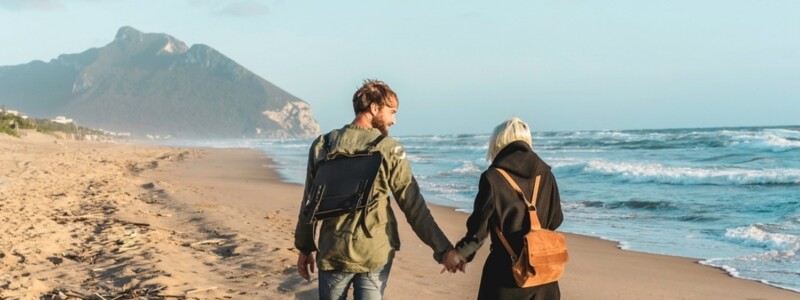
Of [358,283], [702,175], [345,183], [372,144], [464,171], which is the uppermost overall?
[372,144]

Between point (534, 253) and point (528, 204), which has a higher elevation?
point (528, 204)

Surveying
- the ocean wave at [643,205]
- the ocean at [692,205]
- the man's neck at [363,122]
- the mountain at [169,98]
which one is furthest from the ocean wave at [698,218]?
the mountain at [169,98]

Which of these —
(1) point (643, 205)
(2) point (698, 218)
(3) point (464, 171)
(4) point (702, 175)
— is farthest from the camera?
(3) point (464, 171)

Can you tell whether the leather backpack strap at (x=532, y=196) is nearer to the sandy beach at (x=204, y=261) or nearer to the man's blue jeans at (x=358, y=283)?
the man's blue jeans at (x=358, y=283)

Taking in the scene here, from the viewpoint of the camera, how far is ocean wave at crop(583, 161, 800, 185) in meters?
17.9

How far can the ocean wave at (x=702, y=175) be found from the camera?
1792 cm

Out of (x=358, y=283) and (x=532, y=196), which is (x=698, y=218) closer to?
(x=532, y=196)

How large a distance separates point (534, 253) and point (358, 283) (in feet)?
2.37

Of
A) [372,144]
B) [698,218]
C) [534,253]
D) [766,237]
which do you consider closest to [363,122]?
[372,144]

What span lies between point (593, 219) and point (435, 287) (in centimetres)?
668

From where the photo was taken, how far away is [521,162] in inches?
121

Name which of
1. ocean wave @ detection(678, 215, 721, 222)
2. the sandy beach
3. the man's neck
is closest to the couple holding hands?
the man's neck

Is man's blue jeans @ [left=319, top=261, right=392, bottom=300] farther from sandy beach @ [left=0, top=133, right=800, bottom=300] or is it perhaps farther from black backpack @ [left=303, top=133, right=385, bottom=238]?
sandy beach @ [left=0, top=133, right=800, bottom=300]

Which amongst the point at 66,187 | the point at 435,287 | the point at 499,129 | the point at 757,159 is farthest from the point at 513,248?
the point at 757,159
